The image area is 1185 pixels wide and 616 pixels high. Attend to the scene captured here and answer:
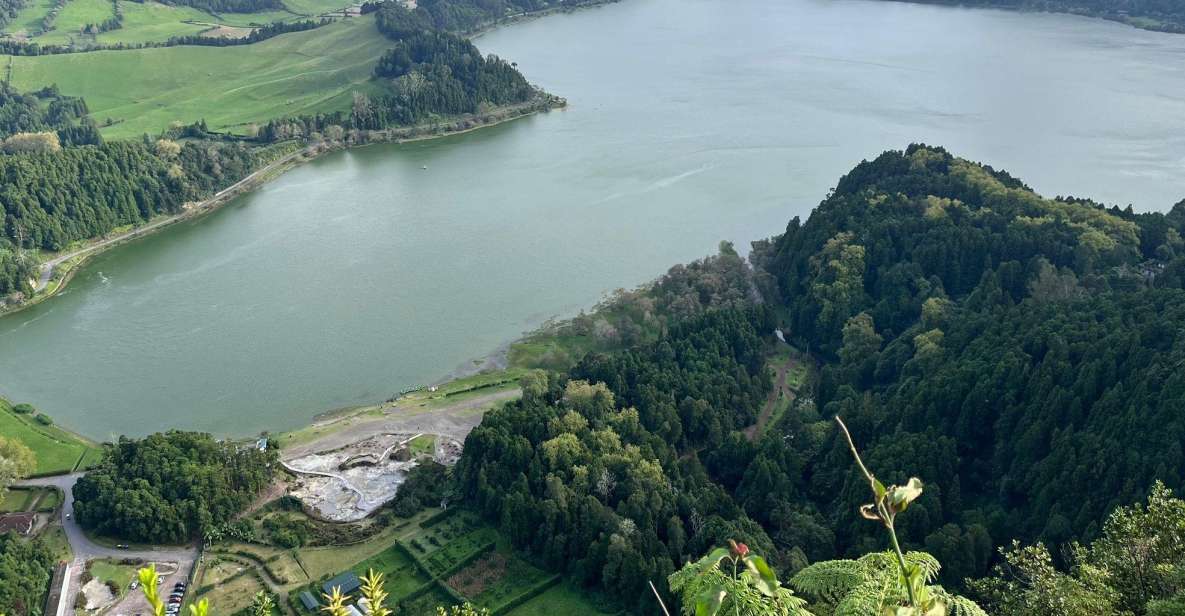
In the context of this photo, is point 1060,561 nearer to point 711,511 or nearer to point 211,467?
point 711,511

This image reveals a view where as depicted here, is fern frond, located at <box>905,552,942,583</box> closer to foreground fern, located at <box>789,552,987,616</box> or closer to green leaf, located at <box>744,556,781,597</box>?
foreground fern, located at <box>789,552,987,616</box>

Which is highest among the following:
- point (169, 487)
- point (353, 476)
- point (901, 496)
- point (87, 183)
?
point (901, 496)

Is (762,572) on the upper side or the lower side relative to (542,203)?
upper

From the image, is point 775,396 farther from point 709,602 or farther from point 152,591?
point 152,591

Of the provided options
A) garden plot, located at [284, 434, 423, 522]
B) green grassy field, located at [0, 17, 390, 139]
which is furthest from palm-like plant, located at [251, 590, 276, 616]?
green grassy field, located at [0, 17, 390, 139]

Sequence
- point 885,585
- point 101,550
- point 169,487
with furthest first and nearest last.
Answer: point 169,487 → point 101,550 → point 885,585

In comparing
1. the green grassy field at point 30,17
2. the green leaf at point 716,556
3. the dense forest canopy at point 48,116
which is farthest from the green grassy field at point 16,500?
the green grassy field at point 30,17

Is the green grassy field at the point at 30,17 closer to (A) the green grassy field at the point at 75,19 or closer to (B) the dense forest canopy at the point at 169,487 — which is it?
(A) the green grassy field at the point at 75,19

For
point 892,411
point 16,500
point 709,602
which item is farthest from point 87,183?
point 709,602
